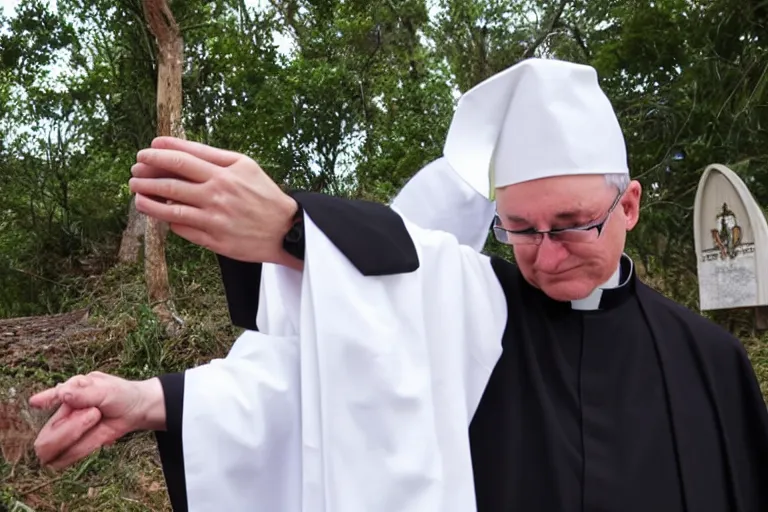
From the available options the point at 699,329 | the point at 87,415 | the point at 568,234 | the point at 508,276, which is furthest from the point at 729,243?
the point at 87,415

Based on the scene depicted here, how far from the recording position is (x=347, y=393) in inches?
45.6

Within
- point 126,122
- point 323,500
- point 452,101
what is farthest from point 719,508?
point 126,122

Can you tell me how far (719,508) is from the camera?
149cm

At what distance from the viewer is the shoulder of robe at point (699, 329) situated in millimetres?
1615

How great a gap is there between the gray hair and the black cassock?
238mm

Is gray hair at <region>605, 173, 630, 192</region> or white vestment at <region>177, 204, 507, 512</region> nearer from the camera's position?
white vestment at <region>177, 204, 507, 512</region>

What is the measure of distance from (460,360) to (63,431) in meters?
0.68

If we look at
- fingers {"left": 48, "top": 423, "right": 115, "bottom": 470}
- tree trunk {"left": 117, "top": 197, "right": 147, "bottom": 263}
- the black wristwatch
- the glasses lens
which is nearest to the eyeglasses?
the glasses lens

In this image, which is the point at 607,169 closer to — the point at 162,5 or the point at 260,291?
the point at 260,291

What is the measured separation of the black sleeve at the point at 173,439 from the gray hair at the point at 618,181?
3.01 ft

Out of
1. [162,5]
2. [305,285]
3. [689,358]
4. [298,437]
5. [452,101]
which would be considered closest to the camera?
[305,285]

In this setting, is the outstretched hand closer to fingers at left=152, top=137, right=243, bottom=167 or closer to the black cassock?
the black cassock

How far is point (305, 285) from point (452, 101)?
925cm

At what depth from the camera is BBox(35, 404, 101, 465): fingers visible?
3.52ft
